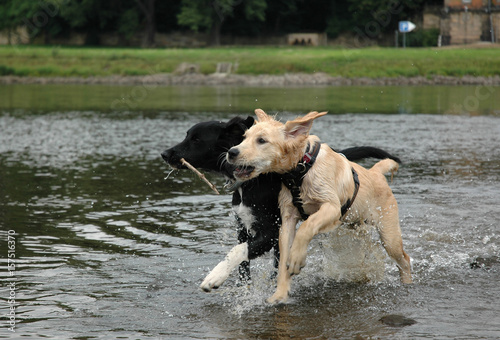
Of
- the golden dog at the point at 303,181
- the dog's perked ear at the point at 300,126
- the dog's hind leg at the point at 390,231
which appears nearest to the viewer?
the golden dog at the point at 303,181

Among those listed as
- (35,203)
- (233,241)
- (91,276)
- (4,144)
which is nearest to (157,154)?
(4,144)

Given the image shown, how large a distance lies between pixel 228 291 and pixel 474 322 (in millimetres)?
2342

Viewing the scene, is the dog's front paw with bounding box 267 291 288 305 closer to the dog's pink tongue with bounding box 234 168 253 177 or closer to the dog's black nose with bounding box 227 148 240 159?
the dog's pink tongue with bounding box 234 168 253 177

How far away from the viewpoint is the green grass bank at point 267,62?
134 ft

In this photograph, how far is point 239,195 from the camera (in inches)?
260

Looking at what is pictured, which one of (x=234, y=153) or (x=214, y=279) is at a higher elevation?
(x=234, y=153)

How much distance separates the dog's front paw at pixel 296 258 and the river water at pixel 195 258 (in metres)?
0.45

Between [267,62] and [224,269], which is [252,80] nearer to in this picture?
[267,62]

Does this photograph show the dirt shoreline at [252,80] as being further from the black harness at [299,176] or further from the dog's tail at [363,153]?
the black harness at [299,176]

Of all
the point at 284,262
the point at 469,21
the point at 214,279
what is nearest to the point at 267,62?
the point at 469,21

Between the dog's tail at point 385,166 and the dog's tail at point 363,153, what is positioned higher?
the dog's tail at point 363,153

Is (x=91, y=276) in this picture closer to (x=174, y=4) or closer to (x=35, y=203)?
(x=35, y=203)

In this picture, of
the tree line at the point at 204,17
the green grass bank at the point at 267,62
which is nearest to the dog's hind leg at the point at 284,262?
the green grass bank at the point at 267,62

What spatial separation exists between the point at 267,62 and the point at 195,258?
3716 cm
